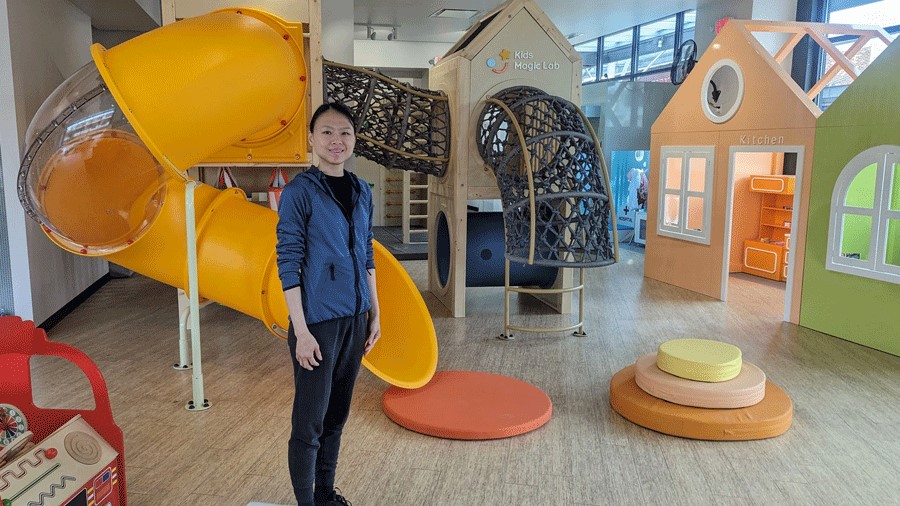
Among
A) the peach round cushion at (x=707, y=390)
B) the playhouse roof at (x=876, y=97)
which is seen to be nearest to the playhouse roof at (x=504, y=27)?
the playhouse roof at (x=876, y=97)

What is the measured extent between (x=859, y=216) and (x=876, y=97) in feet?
3.04

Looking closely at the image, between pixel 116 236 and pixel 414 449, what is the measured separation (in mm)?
1780

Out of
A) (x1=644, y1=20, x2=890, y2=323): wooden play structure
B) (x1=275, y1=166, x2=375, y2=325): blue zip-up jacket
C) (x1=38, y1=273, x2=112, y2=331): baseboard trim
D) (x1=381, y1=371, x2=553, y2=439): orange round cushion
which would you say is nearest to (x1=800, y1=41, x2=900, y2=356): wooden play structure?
(x1=644, y1=20, x2=890, y2=323): wooden play structure

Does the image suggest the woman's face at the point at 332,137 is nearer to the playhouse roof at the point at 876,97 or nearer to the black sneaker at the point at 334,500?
the black sneaker at the point at 334,500

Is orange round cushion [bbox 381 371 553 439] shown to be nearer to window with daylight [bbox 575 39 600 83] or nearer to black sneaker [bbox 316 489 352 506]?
black sneaker [bbox 316 489 352 506]

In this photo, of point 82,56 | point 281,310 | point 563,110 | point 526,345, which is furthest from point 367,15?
point 281,310

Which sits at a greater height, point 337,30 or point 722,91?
point 337,30

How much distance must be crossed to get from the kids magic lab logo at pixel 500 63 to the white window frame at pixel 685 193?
243cm

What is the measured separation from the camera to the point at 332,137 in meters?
2.48

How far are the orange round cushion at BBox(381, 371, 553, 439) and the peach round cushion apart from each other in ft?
1.93

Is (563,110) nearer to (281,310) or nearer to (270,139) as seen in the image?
(270,139)

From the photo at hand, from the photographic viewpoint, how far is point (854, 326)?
5.56 metres

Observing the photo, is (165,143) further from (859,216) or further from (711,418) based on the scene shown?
(859,216)

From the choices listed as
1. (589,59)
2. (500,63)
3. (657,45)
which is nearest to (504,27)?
(500,63)
